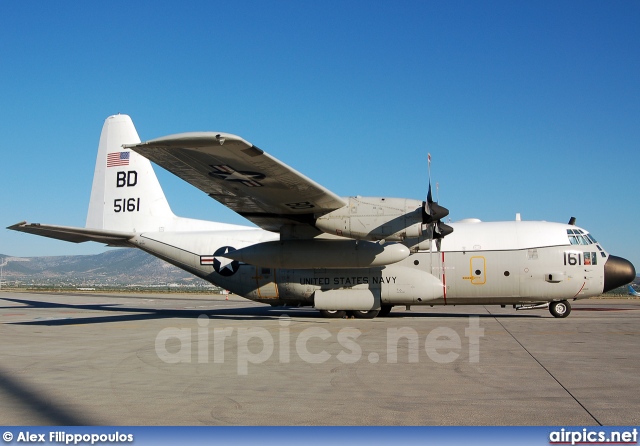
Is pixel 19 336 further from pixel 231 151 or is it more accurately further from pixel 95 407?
pixel 95 407

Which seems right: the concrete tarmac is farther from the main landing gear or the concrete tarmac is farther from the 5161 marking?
the 5161 marking

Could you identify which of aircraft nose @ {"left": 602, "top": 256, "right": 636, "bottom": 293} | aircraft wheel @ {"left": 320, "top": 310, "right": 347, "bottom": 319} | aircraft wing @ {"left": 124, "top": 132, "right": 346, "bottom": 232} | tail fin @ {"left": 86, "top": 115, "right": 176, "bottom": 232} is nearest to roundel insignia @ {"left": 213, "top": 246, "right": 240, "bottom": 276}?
aircraft wing @ {"left": 124, "top": 132, "right": 346, "bottom": 232}

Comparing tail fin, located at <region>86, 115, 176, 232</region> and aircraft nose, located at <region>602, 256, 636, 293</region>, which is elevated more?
tail fin, located at <region>86, 115, 176, 232</region>

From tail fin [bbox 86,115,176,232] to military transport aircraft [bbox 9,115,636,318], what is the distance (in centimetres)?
4

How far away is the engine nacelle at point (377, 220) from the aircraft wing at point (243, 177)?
46 centimetres

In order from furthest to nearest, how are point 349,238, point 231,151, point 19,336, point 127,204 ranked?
1. point 127,204
2. point 349,238
3. point 19,336
4. point 231,151

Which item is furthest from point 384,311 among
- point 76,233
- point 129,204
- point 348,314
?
point 76,233

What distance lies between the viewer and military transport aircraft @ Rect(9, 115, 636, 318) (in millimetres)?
17062

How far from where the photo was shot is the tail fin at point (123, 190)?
879 inches

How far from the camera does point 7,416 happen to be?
604 centimetres

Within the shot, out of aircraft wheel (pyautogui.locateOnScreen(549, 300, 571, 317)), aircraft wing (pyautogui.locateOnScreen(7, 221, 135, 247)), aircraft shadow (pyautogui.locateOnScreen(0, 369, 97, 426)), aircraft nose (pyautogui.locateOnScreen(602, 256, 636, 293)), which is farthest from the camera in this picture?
aircraft wheel (pyautogui.locateOnScreen(549, 300, 571, 317))

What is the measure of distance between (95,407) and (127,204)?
55.8 feet

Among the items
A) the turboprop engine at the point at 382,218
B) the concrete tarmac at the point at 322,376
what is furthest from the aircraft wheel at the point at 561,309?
the turboprop engine at the point at 382,218

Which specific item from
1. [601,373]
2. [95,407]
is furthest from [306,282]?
[95,407]
